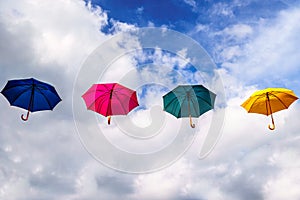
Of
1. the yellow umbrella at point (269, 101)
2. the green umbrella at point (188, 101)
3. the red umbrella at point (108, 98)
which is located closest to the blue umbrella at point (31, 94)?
the red umbrella at point (108, 98)

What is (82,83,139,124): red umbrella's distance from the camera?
96.0 ft

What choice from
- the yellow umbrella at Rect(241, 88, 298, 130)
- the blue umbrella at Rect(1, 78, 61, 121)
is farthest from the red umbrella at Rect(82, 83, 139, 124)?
the yellow umbrella at Rect(241, 88, 298, 130)

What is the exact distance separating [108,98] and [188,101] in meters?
5.91

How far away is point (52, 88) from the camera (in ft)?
97.3

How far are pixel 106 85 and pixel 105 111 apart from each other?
1870 millimetres

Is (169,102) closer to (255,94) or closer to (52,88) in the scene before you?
(255,94)

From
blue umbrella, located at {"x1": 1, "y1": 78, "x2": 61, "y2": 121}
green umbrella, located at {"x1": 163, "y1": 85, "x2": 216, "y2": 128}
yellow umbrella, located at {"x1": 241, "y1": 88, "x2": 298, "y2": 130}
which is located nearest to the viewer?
blue umbrella, located at {"x1": 1, "y1": 78, "x2": 61, "y2": 121}

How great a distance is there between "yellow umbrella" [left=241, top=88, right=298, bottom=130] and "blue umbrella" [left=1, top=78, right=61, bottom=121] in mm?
14414

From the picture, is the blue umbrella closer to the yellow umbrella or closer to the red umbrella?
the red umbrella

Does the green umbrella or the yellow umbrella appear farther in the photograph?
the yellow umbrella

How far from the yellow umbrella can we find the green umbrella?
3049 mm

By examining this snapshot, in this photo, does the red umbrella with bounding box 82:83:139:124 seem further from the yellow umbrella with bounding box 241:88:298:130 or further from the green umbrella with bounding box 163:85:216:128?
the yellow umbrella with bounding box 241:88:298:130

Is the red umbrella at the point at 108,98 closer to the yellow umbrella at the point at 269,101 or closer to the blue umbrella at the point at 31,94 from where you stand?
the blue umbrella at the point at 31,94

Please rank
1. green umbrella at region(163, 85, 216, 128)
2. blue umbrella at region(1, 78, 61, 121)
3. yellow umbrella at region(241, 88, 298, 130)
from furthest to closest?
yellow umbrella at region(241, 88, 298, 130) → green umbrella at region(163, 85, 216, 128) → blue umbrella at region(1, 78, 61, 121)
